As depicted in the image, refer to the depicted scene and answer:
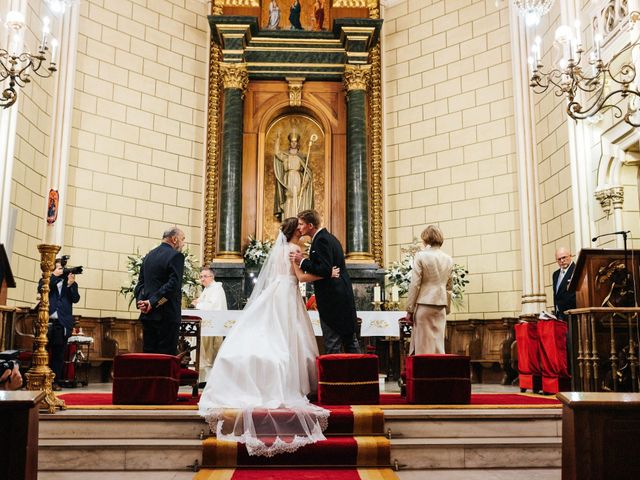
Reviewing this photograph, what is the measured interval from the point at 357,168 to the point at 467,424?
20.8 feet

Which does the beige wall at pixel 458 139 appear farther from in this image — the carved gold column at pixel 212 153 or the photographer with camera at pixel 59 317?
the photographer with camera at pixel 59 317

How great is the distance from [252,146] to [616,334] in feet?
22.7

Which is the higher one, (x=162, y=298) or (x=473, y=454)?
(x=162, y=298)

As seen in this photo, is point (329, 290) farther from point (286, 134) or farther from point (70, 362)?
point (286, 134)

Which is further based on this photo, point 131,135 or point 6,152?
point 131,135

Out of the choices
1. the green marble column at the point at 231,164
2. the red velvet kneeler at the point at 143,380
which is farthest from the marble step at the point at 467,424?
the green marble column at the point at 231,164

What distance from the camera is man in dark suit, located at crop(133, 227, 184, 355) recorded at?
5852 millimetres

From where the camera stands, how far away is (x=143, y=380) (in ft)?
17.7

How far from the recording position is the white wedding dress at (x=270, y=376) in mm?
4617

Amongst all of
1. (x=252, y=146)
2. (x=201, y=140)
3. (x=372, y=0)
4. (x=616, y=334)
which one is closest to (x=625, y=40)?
(x=616, y=334)

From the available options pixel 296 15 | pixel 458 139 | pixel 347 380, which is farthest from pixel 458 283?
pixel 296 15

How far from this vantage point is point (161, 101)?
10.9 metres

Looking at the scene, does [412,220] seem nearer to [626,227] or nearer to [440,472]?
[626,227]

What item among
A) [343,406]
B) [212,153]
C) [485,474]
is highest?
[212,153]
